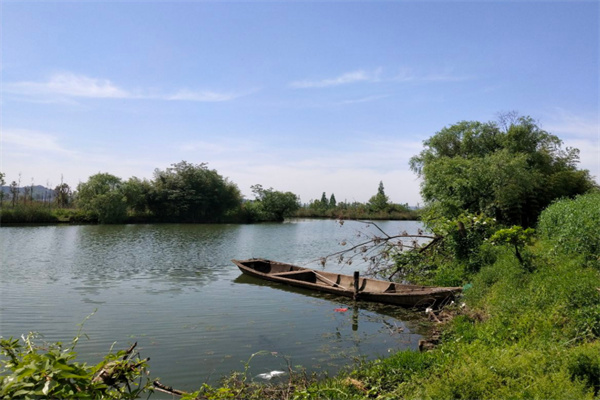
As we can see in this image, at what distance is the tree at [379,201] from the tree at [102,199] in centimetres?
4749

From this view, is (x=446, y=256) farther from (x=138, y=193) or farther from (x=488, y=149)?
(x=138, y=193)

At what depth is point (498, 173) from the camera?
21.8 metres

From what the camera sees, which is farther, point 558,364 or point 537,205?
point 537,205

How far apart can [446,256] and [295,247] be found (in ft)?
47.4

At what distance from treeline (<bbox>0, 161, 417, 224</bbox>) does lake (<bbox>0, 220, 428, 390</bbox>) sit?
25.6m

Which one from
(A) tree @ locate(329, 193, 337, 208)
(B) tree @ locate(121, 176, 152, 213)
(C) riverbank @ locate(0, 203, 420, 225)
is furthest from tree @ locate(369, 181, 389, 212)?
(B) tree @ locate(121, 176, 152, 213)

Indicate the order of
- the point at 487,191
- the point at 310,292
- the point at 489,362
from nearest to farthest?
the point at 489,362 → the point at 310,292 → the point at 487,191

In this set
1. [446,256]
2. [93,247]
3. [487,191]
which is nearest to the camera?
[446,256]

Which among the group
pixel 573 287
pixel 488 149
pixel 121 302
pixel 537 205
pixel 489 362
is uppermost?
pixel 488 149

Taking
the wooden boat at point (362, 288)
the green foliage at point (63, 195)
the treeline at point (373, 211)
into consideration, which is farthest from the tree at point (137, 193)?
the wooden boat at point (362, 288)


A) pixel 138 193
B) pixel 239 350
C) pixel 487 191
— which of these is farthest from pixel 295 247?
pixel 138 193

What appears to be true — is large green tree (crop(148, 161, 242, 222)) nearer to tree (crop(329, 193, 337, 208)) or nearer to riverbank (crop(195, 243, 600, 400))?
tree (crop(329, 193, 337, 208))

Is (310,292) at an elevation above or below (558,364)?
below

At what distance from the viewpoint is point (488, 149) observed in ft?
95.5
